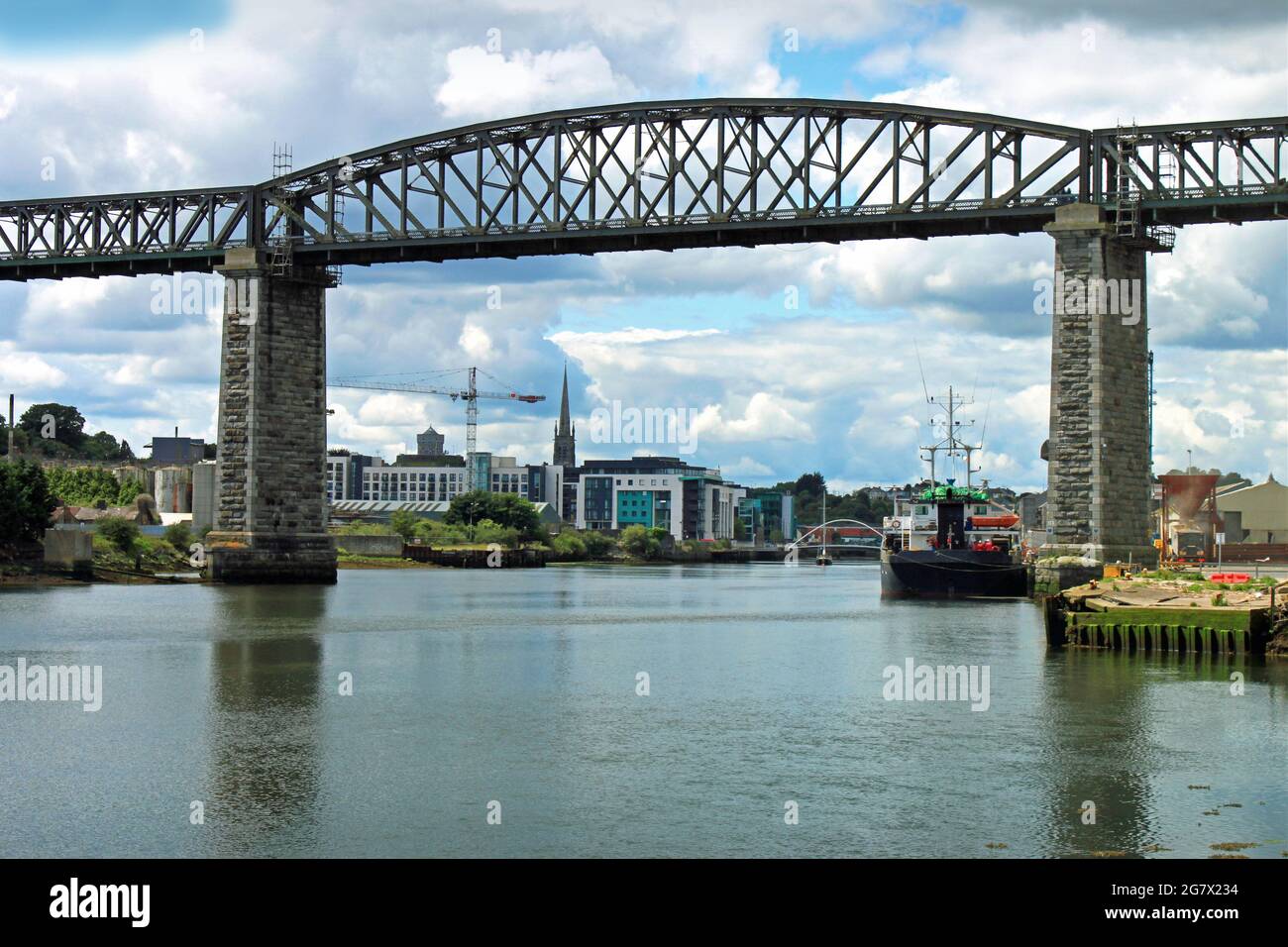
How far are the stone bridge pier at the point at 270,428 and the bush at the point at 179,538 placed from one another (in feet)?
58.4

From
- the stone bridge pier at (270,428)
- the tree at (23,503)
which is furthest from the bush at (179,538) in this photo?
the stone bridge pier at (270,428)

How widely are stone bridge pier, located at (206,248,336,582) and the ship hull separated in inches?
1368

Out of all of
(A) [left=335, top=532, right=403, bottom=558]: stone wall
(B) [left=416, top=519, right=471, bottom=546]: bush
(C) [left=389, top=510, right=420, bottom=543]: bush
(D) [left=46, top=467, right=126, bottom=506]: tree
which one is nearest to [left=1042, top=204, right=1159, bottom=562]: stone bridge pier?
(A) [left=335, top=532, right=403, bottom=558]: stone wall

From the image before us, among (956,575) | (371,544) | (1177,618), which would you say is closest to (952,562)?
(956,575)

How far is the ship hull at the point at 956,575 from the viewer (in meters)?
88.8

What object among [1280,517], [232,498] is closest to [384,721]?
[232,498]

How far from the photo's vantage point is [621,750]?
103 ft

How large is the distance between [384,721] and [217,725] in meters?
3.64

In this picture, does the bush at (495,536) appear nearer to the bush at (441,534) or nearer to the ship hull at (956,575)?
the bush at (441,534)
